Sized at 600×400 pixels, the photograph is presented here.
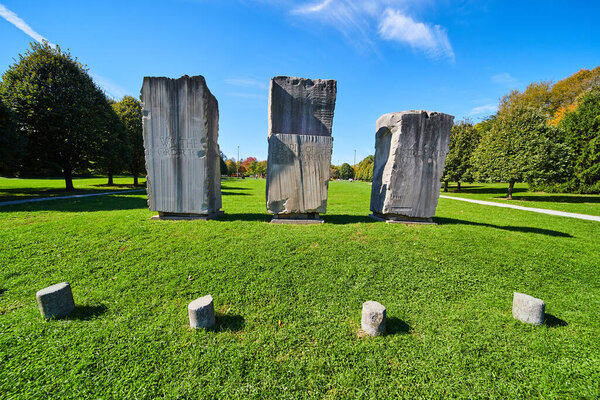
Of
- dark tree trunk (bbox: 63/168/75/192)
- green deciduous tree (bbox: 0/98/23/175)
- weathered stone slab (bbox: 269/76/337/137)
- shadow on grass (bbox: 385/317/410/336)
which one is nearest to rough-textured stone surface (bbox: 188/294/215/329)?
shadow on grass (bbox: 385/317/410/336)

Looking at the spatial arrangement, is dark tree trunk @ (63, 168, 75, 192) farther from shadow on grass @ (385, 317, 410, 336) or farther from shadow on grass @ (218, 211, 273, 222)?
shadow on grass @ (385, 317, 410, 336)

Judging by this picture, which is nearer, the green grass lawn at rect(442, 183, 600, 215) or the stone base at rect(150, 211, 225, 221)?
the stone base at rect(150, 211, 225, 221)

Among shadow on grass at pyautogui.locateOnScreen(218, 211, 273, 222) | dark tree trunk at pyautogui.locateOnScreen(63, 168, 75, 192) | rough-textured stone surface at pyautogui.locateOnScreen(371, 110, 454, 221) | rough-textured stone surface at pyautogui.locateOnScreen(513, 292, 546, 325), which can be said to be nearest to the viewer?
rough-textured stone surface at pyautogui.locateOnScreen(513, 292, 546, 325)

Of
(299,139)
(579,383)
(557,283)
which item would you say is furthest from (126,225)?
(557,283)

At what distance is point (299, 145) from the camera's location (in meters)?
5.51

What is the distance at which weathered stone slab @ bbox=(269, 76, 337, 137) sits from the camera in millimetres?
5695

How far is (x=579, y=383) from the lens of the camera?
6.97 feet

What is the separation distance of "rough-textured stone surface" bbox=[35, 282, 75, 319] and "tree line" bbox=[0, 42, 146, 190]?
13.1 m

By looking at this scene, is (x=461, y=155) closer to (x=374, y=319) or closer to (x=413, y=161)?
(x=413, y=161)

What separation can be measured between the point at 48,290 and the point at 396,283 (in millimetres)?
4841

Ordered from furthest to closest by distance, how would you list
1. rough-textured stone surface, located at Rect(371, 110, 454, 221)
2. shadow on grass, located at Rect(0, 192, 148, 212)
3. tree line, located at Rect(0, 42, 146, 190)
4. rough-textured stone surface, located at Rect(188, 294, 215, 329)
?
tree line, located at Rect(0, 42, 146, 190) → shadow on grass, located at Rect(0, 192, 148, 212) → rough-textured stone surface, located at Rect(371, 110, 454, 221) → rough-textured stone surface, located at Rect(188, 294, 215, 329)

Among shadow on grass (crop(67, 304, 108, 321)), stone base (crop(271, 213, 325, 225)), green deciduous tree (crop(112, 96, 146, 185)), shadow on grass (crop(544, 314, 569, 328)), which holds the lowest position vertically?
shadow on grass (crop(544, 314, 569, 328))

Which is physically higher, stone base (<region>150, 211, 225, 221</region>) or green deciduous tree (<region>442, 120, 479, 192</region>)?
green deciduous tree (<region>442, 120, 479, 192</region>)

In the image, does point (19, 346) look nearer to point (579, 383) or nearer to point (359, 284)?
point (359, 284)
